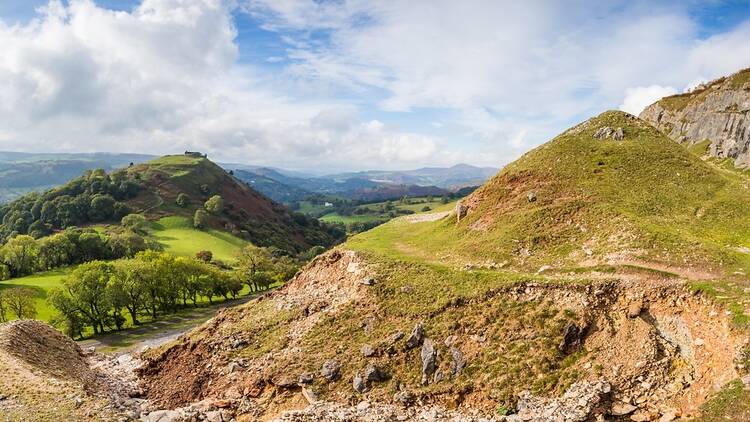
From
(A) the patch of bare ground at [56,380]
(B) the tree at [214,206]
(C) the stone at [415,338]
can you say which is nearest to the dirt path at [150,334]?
(A) the patch of bare ground at [56,380]

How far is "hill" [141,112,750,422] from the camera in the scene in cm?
2673

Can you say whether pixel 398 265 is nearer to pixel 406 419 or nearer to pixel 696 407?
pixel 406 419

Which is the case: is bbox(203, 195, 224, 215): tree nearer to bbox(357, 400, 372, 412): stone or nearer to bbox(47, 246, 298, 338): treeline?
bbox(47, 246, 298, 338): treeline

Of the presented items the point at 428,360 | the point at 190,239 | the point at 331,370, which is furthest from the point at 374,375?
the point at 190,239

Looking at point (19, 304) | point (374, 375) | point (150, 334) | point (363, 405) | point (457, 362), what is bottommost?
point (150, 334)

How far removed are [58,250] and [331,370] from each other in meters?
113

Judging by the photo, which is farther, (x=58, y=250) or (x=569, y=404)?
(x=58, y=250)

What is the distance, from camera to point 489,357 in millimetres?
30625

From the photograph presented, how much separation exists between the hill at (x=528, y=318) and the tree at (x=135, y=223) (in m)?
130

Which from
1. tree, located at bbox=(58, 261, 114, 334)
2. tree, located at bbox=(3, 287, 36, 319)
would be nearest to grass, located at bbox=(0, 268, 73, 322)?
tree, located at bbox=(3, 287, 36, 319)

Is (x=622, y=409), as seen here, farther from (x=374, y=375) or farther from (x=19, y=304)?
(x=19, y=304)

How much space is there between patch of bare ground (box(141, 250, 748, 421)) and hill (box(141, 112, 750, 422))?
104 millimetres

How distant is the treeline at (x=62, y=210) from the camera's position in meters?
167

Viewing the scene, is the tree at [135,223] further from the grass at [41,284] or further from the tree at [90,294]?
the tree at [90,294]
